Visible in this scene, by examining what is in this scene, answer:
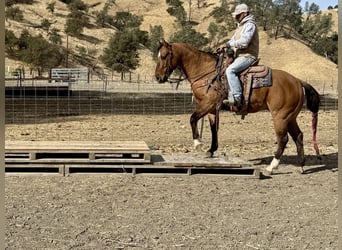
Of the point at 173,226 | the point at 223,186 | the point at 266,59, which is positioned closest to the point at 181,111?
the point at 223,186

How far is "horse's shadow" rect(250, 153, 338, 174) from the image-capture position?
26.6ft

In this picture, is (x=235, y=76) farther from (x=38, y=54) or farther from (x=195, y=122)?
(x=38, y=54)

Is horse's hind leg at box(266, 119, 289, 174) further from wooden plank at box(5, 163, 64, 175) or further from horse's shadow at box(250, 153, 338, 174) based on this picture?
wooden plank at box(5, 163, 64, 175)

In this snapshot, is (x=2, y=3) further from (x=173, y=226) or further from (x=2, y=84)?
(x=173, y=226)

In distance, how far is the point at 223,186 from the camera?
6.64 metres

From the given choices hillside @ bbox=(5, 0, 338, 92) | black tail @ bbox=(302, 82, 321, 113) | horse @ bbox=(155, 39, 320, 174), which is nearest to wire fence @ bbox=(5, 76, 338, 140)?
horse @ bbox=(155, 39, 320, 174)

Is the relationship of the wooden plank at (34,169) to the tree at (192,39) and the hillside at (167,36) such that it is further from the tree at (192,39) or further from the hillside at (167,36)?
the tree at (192,39)

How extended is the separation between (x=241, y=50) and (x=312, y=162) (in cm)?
244

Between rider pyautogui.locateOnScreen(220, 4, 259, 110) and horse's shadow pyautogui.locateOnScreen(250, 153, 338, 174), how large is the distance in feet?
4.91

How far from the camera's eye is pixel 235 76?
287 inches

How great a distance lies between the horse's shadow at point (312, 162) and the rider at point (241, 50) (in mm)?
1496

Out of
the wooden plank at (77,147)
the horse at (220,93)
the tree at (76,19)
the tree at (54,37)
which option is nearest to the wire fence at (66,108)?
the wooden plank at (77,147)

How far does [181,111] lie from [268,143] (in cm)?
705

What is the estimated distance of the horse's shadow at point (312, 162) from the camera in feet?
26.6
